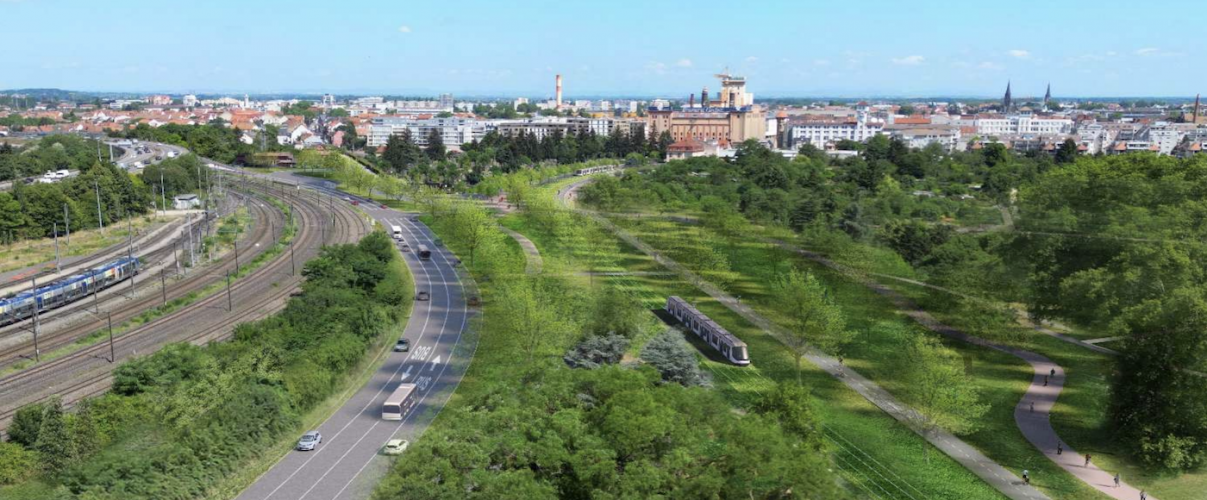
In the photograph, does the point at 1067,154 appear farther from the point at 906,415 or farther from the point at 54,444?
the point at 54,444

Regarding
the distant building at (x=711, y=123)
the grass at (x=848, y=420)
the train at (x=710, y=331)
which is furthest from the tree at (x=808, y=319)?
the distant building at (x=711, y=123)

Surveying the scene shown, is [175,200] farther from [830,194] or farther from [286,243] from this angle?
[830,194]

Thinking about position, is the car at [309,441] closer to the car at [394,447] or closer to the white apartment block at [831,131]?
the car at [394,447]

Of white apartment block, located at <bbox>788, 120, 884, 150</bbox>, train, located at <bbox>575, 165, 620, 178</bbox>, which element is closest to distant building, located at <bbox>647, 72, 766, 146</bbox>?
white apartment block, located at <bbox>788, 120, 884, 150</bbox>

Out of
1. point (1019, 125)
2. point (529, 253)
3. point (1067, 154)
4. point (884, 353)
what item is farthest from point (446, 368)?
point (1019, 125)

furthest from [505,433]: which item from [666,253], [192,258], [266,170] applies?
[266,170]
